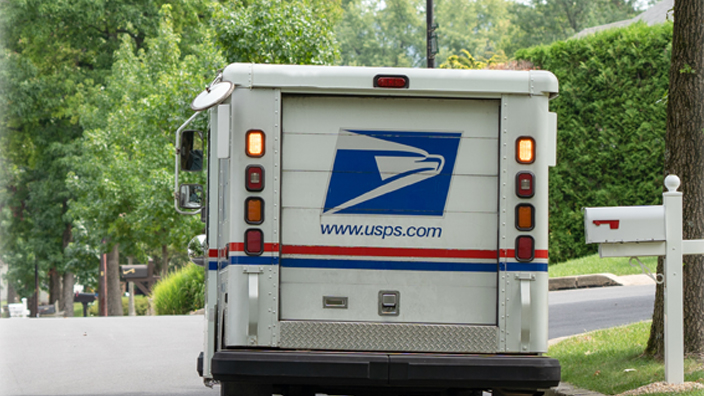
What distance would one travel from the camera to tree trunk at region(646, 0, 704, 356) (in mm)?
7930

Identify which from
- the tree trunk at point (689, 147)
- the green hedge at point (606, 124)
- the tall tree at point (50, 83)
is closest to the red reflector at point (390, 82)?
the tree trunk at point (689, 147)

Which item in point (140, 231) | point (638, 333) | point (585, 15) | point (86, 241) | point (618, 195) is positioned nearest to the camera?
point (638, 333)

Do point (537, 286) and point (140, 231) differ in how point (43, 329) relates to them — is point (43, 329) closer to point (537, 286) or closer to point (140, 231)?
point (140, 231)

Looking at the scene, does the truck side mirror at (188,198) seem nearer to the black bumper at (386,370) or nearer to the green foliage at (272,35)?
the black bumper at (386,370)

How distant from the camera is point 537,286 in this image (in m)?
5.60

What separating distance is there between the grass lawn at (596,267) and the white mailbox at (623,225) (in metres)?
11.6

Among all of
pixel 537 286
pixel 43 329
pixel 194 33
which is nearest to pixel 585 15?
pixel 194 33

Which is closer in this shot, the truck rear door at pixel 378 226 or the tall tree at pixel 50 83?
the truck rear door at pixel 378 226

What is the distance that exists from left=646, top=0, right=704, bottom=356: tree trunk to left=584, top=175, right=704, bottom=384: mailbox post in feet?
2.93

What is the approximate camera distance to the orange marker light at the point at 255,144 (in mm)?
5566

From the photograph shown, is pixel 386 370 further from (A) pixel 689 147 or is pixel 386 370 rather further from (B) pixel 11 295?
(B) pixel 11 295

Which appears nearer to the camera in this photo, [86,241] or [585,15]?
[86,241]

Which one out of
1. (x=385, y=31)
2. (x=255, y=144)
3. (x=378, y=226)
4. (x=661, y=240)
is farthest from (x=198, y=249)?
(x=385, y=31)

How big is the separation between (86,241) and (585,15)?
34.4 metres
